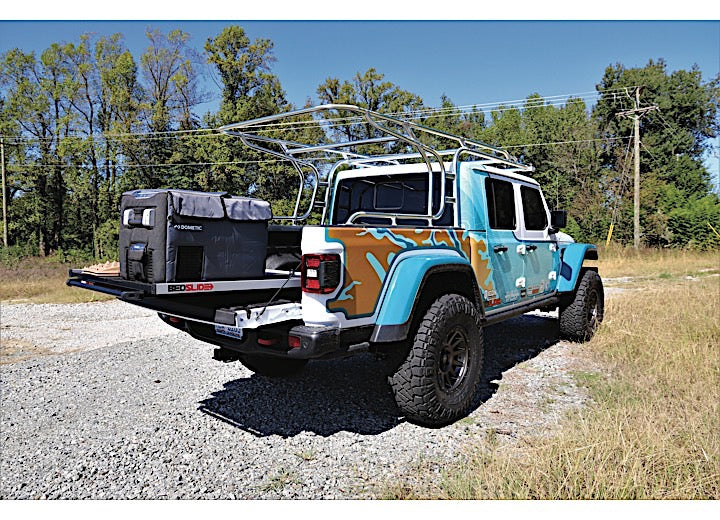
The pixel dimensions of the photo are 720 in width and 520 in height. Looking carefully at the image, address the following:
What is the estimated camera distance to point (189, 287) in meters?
3.41

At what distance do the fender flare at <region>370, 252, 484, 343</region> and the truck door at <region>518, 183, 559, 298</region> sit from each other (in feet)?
6.54

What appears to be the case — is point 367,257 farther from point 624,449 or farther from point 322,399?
point 624,449

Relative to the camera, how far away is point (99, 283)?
3.88 meters

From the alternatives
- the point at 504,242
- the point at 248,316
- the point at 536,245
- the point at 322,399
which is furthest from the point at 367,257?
the point at 536,245

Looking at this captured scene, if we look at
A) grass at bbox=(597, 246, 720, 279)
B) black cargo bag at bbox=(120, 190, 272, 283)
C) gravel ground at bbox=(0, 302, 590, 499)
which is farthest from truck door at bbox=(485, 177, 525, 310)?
grass at bbox=(597, 246, 720, 279)

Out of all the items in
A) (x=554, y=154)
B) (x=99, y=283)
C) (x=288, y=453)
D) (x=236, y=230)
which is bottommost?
(x=288, y=453)

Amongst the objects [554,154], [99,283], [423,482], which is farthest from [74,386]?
Result: [554,154]

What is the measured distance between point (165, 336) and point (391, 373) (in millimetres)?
4864

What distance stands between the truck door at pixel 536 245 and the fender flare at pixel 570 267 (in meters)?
0.13

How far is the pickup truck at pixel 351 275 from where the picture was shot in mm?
A: 3461

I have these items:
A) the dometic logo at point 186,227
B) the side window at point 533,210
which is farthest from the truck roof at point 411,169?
the dometic logo at point 186,227

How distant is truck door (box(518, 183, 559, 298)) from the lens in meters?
5.83

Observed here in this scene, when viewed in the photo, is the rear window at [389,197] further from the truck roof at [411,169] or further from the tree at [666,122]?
the tree at [666,122]

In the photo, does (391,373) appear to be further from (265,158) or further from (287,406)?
(265,158)
